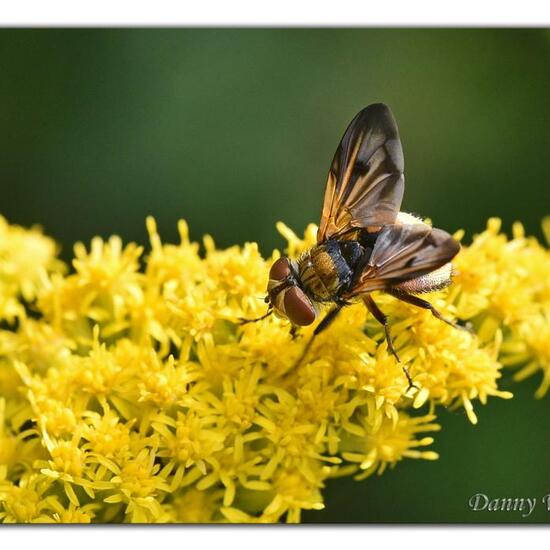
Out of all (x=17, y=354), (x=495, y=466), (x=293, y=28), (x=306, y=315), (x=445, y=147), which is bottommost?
(x=495, y=466)

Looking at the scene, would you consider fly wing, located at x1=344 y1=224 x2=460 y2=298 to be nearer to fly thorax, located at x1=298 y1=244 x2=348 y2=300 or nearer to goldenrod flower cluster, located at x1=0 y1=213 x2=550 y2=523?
fly thorax, located at x1=298 y1=244 x2=348 y2=300

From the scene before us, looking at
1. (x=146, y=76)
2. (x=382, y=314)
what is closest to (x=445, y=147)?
(x=146, y=76)

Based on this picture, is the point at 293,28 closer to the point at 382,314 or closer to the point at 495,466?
the point at 382,314

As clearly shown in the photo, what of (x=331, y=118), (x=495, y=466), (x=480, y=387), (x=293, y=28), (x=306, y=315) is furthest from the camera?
(x=331, y=118)

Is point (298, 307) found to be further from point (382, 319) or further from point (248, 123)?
A: point (248, 123)

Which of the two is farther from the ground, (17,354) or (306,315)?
(306,315)
